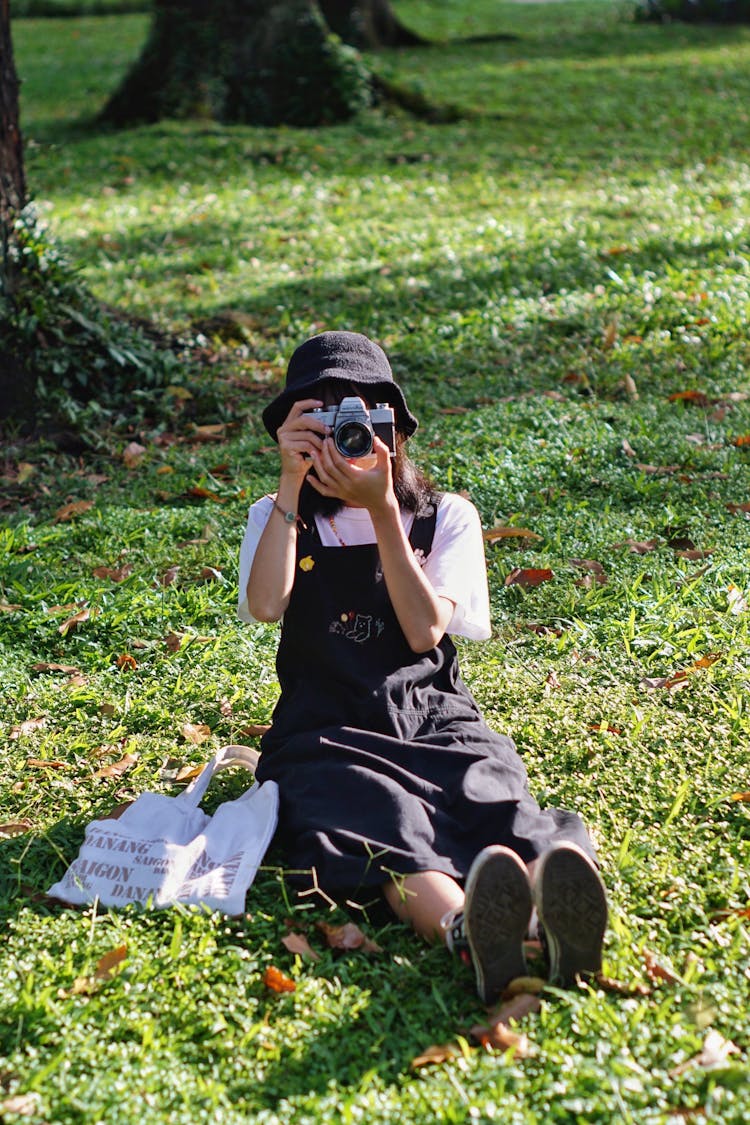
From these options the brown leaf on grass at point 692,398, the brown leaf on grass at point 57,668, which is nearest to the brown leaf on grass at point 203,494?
the brown leaf on grass at point 57,668

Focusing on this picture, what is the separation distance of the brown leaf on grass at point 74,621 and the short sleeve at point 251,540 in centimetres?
134

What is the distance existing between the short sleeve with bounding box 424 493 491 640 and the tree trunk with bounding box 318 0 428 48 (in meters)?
14.4

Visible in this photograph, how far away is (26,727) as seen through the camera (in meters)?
3.90

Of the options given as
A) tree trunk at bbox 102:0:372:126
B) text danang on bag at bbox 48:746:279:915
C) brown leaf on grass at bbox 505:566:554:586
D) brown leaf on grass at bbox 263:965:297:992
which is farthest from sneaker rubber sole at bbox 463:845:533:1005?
tree trunk at bbox 102:0:372:126

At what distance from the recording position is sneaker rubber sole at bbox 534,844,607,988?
8.41 feet

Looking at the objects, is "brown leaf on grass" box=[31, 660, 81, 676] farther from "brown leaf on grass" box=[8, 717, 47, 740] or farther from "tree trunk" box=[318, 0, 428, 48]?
"tree trunk" box=[318, 0, 428, 48]

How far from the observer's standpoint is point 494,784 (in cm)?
305

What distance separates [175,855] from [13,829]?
1.99ft

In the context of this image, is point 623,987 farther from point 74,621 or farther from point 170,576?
point 170,576

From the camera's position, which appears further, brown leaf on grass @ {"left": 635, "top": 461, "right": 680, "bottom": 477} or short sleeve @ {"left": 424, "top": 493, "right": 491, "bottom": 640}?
brown leaf on grass @ {"left": 635, "top": 461, "right": 680, "bottom": 477}

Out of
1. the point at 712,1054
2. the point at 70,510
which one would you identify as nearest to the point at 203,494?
the point at 70,510

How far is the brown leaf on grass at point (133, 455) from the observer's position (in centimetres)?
595

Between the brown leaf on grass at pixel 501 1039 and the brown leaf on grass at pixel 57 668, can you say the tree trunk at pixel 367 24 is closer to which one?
the brown leaf on grass at pixel 57 668

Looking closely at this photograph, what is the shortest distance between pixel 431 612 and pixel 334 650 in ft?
0.90
